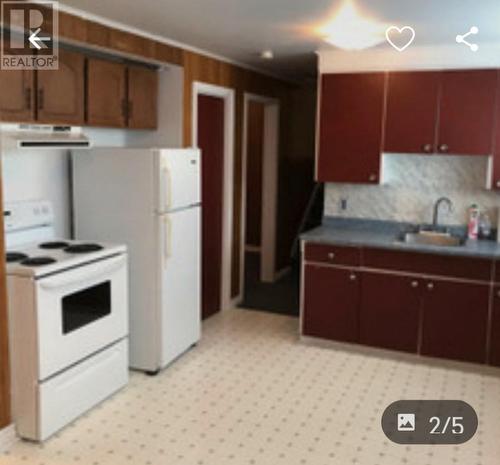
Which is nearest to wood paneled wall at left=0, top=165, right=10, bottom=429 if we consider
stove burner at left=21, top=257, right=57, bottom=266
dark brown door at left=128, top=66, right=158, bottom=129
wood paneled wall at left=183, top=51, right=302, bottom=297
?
stove burner at left=21, top=257, right=57, bottom=266

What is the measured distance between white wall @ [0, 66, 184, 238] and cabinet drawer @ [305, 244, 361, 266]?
1.31 meters

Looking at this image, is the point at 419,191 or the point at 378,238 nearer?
the point at 378,238

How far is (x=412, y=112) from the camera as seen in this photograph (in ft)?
13.7

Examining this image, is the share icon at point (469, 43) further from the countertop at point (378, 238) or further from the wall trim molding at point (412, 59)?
the countertop at point (378, 238)

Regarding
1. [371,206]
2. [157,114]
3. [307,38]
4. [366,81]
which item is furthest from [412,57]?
[157,114]

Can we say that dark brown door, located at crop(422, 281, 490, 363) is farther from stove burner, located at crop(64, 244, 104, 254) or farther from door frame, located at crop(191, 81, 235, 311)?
stove burner, located at crop(64, 244, 104, 254)

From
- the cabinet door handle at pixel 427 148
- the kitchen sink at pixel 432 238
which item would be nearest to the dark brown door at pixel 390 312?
the kitchen sink at pixel 432 238

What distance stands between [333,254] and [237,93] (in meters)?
1.82

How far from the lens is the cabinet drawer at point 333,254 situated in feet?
13.8

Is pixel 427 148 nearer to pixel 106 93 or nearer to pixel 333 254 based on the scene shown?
pixel 333 254

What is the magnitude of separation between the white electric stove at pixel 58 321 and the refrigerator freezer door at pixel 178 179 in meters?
0.46

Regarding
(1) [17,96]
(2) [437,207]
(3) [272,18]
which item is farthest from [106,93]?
(2) [437,207]

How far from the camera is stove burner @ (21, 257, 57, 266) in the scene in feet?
9.69

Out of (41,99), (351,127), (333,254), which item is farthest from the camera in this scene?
(351,127)
